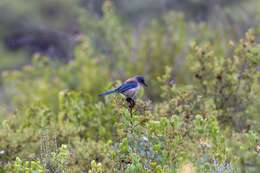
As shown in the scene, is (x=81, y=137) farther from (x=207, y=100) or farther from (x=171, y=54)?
(x=171, y=54)

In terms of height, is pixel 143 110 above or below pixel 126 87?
below

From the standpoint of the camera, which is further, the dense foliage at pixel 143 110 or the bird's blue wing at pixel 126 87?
the bird's blue wing at pixel 126 87

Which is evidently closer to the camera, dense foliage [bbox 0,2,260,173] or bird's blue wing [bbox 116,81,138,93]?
dense foliage [bbox 0,2,260,173]

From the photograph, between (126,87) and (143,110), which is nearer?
(143,110)

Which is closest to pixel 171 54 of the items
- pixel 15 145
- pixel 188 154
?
pixel 15 145

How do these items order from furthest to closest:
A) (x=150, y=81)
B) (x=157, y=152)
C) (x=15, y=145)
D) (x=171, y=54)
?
(x=171, y=54) < (x=150, y=81) < (x=15, y=145) < (x=157, y=152)

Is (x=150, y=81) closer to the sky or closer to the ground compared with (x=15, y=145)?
closer to the sky

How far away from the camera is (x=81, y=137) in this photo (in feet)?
30.3

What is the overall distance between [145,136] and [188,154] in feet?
2.35

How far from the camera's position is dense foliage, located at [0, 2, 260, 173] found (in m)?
6.21

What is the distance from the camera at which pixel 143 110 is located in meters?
6.70

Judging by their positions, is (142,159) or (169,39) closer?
(142,159)

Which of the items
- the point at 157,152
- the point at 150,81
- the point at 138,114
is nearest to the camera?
the point at 157,152

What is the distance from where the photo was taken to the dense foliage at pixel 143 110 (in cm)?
621
